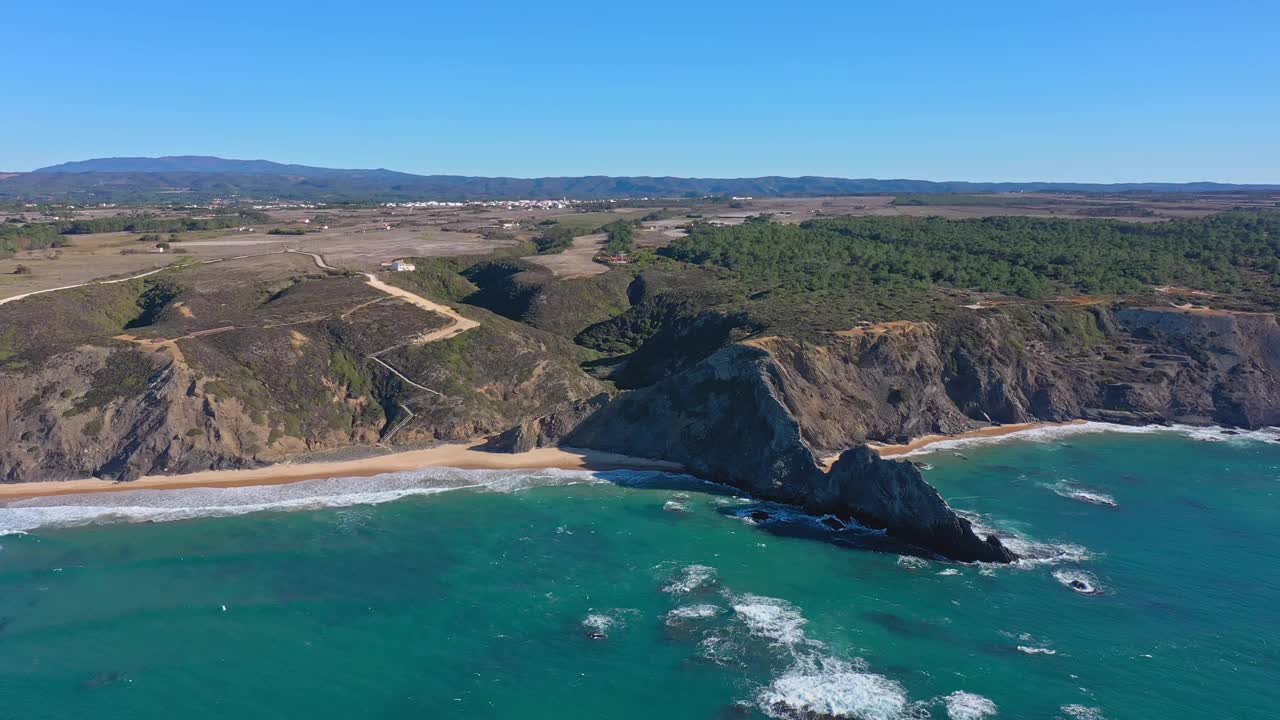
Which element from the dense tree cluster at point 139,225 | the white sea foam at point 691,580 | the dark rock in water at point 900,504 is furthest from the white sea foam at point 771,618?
the dense tree cluster at point 139,225

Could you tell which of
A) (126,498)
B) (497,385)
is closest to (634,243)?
(497,385)

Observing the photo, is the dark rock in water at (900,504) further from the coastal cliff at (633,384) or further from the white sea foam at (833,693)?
the white sea foam at (833,693)

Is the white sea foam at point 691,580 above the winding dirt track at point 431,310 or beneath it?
beneath

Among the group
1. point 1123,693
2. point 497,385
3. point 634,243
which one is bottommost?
point 1123,693

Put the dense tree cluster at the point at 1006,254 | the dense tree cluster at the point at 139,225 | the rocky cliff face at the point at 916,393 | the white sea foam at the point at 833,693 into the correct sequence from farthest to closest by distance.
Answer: the dense tree cluster at the point at 139,225 < the dense tree cluster at the point at 1006,254 < the rocky cliff face at the point at 916,393 < the white sea foam at the point at 833,693

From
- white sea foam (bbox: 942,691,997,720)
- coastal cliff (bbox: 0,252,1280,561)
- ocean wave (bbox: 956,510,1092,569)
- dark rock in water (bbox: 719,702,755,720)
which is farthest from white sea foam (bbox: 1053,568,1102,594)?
dark rock in water (bbox: 719,702,755,720)

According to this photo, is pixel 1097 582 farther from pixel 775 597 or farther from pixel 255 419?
pixel 255 419

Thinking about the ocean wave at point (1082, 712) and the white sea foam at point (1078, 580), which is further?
the white sea foam at point (1078, 580)

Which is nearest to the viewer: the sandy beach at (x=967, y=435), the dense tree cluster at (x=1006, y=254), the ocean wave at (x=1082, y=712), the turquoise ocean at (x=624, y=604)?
the ocean wave at (x=1082, y=712)
